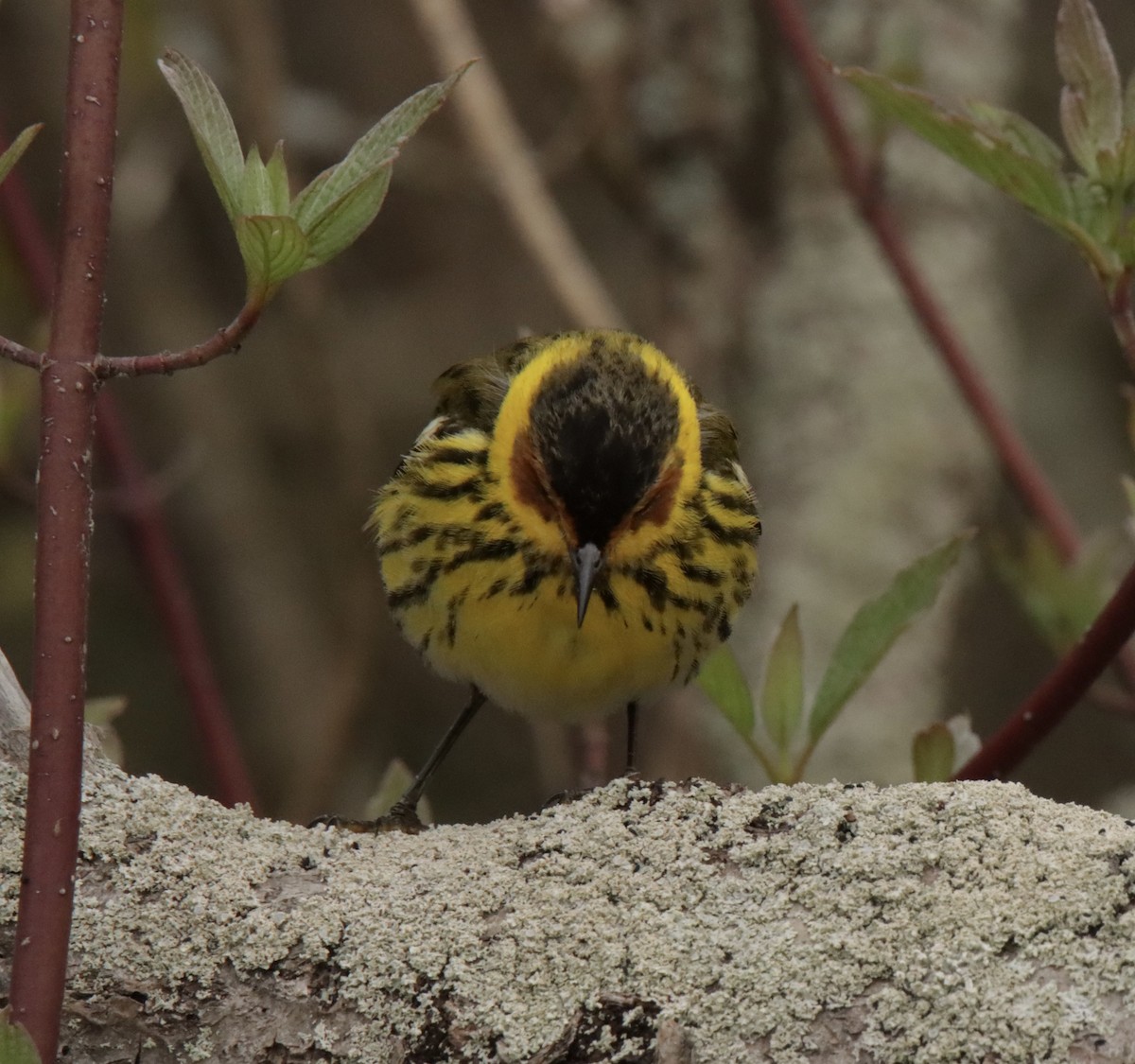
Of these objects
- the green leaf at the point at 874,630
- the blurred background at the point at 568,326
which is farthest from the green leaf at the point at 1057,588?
the green leaf at the point at 874,630

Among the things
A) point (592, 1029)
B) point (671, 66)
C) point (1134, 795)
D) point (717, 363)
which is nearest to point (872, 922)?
point (592, 1029)

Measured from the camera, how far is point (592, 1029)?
4.52 ft

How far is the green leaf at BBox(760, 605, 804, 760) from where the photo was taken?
2006 millimetres

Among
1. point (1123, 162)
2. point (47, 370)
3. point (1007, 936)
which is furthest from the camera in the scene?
point (1123, 162)

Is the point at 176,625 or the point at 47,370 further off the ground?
the point at 176,625

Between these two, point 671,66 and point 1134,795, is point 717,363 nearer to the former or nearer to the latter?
point 671,66

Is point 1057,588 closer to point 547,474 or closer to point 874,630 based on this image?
point 874,630

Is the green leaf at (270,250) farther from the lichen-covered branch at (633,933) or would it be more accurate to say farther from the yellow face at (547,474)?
the yellow face at (547,474)

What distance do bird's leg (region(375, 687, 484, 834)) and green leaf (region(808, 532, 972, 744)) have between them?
52cm

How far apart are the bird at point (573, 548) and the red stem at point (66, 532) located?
1.40m

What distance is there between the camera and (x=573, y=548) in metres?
2.59

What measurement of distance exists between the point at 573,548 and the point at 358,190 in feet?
4.33

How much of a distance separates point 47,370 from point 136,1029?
63 cm

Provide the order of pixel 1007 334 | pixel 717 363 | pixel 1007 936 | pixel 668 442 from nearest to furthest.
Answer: pixel 1007 936 < pixel 668 442 < pixel 717 363 < pixel 1007 334
